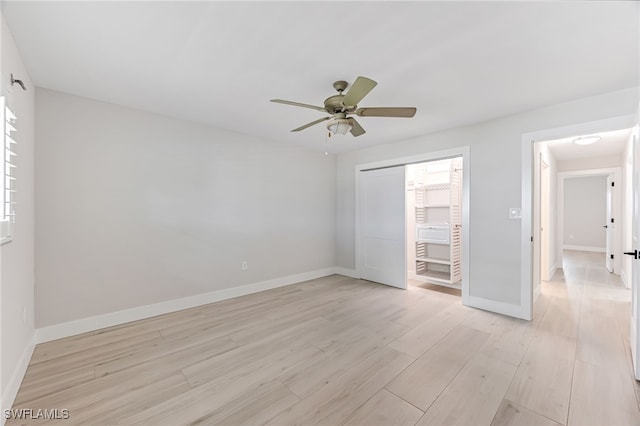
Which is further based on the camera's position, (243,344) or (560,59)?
(243,344)

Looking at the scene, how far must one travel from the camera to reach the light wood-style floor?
1604mm

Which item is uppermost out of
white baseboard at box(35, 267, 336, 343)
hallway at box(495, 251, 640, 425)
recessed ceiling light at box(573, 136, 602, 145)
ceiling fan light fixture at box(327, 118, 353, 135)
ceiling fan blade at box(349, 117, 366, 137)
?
recessed ceiling light at box(573, 136, 602, 145)

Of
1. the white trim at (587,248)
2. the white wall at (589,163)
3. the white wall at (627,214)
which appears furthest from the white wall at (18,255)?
the white trim at (587,248)

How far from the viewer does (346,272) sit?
5.13 metres

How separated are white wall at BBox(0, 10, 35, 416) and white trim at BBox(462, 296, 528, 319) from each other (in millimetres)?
4344

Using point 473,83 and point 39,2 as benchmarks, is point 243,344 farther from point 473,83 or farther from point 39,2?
point 473,83

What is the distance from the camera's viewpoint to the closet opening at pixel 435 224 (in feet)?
14.8

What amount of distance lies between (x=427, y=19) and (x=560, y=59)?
1238 mm

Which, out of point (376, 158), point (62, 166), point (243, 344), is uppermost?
point (376, 158)

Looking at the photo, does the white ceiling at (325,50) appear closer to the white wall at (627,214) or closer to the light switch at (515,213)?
the light switch at (515,213)

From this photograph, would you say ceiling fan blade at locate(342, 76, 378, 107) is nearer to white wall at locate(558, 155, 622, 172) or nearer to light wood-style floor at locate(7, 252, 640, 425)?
light wood-style floor at locate(7, 252, 640, 425)

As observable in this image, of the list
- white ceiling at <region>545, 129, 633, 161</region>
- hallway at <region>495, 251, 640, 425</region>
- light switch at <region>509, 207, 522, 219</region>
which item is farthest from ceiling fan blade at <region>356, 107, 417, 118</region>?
white ceiling at <region>545, 129, 633, 161</region>

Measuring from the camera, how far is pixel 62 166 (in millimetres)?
2590

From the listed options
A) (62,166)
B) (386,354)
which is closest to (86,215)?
(62,166)
